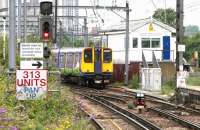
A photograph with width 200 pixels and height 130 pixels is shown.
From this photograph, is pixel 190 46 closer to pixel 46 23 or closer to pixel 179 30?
pixel 179 30

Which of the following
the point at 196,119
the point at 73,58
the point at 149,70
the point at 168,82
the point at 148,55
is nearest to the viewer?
the point at 196,119

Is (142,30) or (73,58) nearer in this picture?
(73,58)

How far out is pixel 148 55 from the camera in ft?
165

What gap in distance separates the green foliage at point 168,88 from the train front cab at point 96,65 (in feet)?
14.3

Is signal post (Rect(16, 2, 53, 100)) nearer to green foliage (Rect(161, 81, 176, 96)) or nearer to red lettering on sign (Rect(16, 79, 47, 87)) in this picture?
red lettering on sign (Rect(16, 79, 47, 87))

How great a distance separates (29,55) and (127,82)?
25935 millimetres

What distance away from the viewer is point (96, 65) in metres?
41.1

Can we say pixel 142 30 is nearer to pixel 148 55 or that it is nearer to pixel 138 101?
pixel 148 55

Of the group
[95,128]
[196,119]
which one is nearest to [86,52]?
[196,119]

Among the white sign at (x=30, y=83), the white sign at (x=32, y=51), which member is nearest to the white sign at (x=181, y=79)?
the white sign at (x=32, y=51)

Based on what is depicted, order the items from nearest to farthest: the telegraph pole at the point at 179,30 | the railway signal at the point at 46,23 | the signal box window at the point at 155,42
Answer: the railway signal at the point at 46,23, the telegraph pole at the point at 179,30, the signal box window at the point at 155,42

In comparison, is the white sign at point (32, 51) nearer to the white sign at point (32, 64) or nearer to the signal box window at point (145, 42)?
the white sign at point (32, 64)

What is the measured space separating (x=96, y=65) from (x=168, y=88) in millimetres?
6516

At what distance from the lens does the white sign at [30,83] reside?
1541 cm
